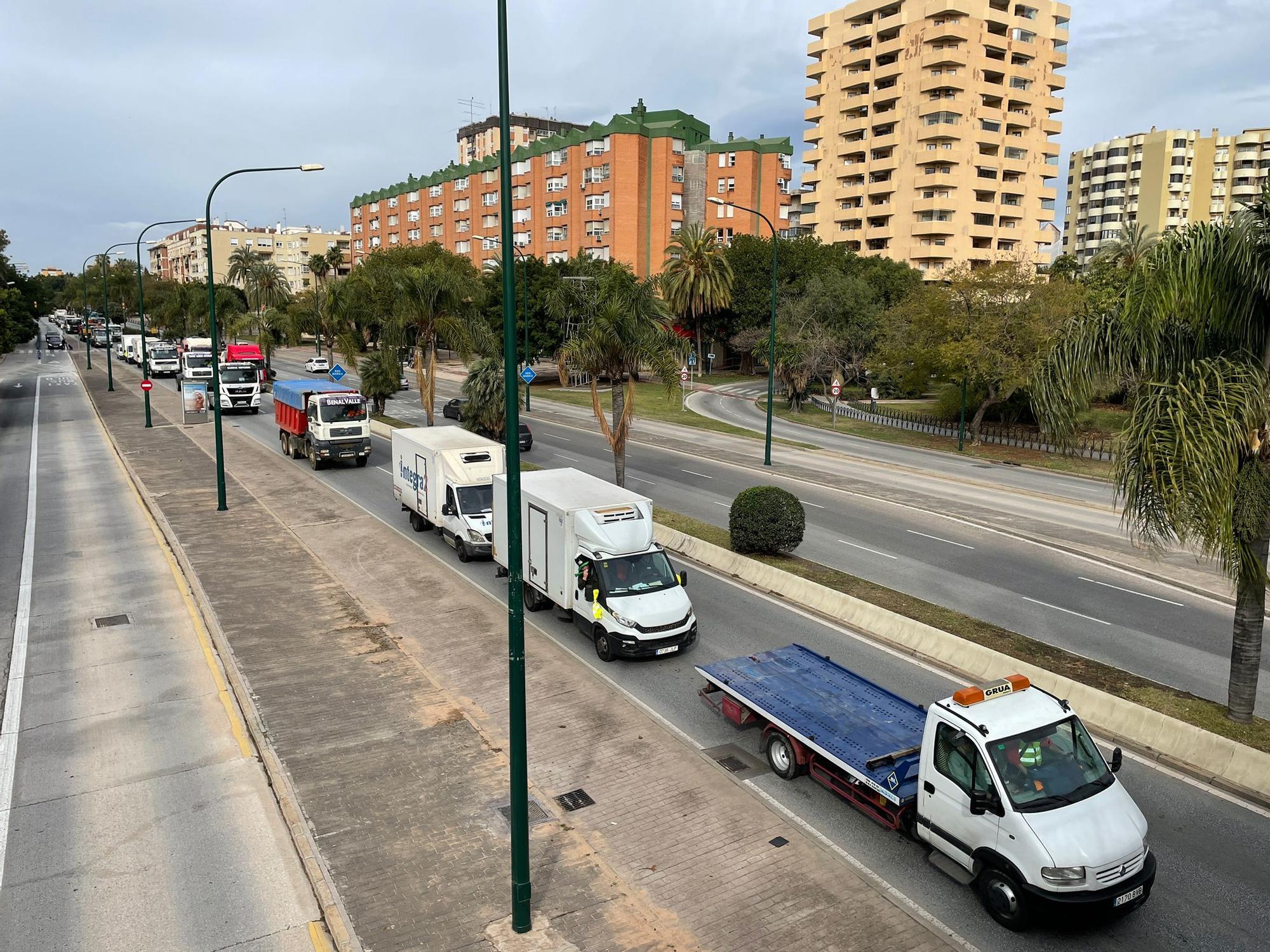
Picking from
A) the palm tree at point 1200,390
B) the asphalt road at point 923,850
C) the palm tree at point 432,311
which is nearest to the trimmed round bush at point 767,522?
the asphalt road at point 923,850

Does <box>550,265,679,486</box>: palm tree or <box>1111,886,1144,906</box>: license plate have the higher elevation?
<box>550,265,679,486</box>: palm tree

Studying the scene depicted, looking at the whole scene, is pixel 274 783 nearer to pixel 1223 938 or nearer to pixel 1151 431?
pixel 1223 938

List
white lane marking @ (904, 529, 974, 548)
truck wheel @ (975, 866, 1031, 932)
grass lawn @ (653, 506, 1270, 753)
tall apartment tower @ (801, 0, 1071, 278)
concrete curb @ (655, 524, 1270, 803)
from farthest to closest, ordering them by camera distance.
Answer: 1. tall apartment tower @ (801, 0, 1071, 278)
2. white lane marking @ (904, 529, 974, 548)
3. grass lawn @ (653, 506, 1270, 753)
4. concrete curb @ (655, 524, 1270, 803)
5. truck wheel @ (975, 866, 1031, 932)

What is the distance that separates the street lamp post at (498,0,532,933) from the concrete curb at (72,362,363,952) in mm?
1635

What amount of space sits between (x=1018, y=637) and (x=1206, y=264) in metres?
7.82

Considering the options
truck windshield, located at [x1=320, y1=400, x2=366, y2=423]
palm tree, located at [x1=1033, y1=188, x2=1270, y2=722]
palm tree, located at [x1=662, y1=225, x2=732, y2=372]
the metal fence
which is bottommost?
the metal fence

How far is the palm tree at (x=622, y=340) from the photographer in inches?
1008

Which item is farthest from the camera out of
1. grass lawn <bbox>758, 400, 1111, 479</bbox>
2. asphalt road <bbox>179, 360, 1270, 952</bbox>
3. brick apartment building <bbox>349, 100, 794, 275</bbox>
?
brick apartment building <bbox>349, 100, 794, 275</bbox>

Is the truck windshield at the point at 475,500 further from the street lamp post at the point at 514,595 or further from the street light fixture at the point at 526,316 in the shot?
the street light fixture at the point at 526,316

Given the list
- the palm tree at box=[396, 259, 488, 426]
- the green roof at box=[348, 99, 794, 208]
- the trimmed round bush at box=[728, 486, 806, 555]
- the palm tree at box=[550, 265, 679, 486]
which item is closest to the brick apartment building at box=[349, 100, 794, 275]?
the green roof at box=[348, 99, 794, 208]

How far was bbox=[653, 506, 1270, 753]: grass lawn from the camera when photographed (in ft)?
41.9

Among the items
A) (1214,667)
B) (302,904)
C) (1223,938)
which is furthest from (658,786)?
(1214,667)

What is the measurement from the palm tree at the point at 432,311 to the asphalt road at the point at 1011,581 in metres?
9.56

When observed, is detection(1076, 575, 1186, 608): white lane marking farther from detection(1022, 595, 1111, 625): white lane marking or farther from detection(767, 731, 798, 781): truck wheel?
detection(767, 731, 798, 781): truck wheel
